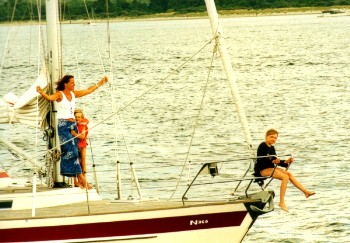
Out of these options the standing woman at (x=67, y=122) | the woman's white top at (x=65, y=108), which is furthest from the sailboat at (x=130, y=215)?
the woman's white top at (x=65, y=108)

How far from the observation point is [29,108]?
2392 centimetres

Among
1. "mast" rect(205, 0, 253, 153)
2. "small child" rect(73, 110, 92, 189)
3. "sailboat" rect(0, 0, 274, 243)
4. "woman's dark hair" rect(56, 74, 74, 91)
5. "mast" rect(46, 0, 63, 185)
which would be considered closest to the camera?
"sailboat" rect(0, 0, 274, 243)

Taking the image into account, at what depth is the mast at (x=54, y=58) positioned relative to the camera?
23.6m

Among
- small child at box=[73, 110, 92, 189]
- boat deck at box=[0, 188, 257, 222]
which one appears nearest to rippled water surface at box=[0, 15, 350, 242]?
small child at box=[73, 110, 92, 189]

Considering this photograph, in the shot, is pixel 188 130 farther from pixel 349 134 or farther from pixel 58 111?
pixel 58 111

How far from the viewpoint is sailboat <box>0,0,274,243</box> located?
2109 centimetres

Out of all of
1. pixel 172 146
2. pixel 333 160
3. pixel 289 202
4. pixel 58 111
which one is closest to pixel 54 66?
pixel 58 111

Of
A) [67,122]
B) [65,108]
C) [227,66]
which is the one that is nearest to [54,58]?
[65,108]

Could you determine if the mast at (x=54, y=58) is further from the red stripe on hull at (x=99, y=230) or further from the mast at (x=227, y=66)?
the mast at (x=227, y=66)

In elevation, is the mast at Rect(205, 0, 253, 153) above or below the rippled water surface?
above

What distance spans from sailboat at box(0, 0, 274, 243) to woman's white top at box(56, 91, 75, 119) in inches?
28.4

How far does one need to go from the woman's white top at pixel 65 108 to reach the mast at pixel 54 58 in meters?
0.58

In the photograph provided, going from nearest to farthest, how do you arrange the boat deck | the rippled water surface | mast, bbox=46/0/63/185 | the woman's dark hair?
the boat deck → the woman's dark hair → mast, bbox=46/0/63/185 → the rippled water surface

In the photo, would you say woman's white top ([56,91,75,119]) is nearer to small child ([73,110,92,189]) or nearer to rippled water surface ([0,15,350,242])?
small child ([73,110,92,189])
